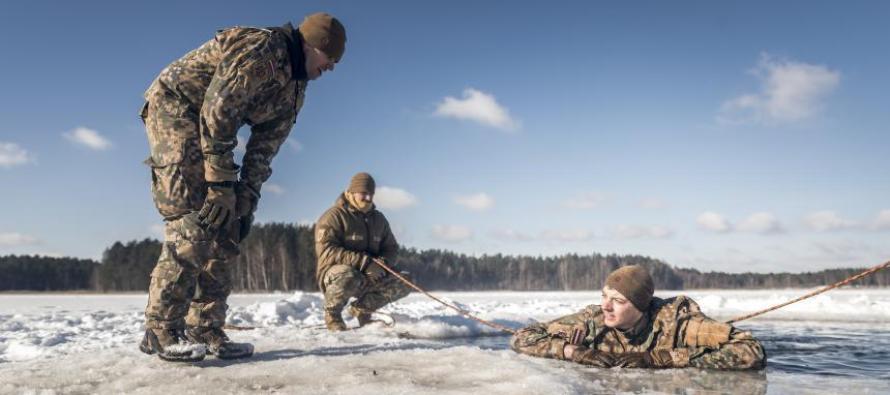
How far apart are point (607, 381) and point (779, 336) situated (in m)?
4.96

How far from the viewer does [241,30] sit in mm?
3355

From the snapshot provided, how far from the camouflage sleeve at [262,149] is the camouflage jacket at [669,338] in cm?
234

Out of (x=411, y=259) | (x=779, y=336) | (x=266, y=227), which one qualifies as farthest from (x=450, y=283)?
(x=779, y=336)

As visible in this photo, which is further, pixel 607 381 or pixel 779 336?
pixel 779 336

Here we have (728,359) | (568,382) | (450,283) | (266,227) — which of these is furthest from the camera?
(450,283)

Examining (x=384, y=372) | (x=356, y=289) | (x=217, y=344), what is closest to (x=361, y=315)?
(x=356, y=289)

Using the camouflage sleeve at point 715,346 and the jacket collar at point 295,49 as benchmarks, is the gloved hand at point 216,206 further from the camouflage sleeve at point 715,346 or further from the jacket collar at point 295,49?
the camouflage sleeve at point 715,346

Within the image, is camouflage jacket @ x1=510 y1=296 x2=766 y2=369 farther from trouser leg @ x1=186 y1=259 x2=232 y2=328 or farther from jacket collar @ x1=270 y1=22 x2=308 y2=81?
jacket collar @ x1=270 y1=22 x2=308 y2=81

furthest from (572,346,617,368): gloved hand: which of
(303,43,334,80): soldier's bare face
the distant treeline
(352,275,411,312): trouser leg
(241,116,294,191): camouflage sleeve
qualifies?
the distant treeline

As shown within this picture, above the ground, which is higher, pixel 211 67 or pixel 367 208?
pixel 211 67

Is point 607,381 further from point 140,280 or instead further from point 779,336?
point 140,280

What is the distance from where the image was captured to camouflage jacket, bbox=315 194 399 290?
6.60m

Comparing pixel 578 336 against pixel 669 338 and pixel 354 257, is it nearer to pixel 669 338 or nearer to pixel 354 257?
pixel 669 338

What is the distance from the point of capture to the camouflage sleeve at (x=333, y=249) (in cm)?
659
